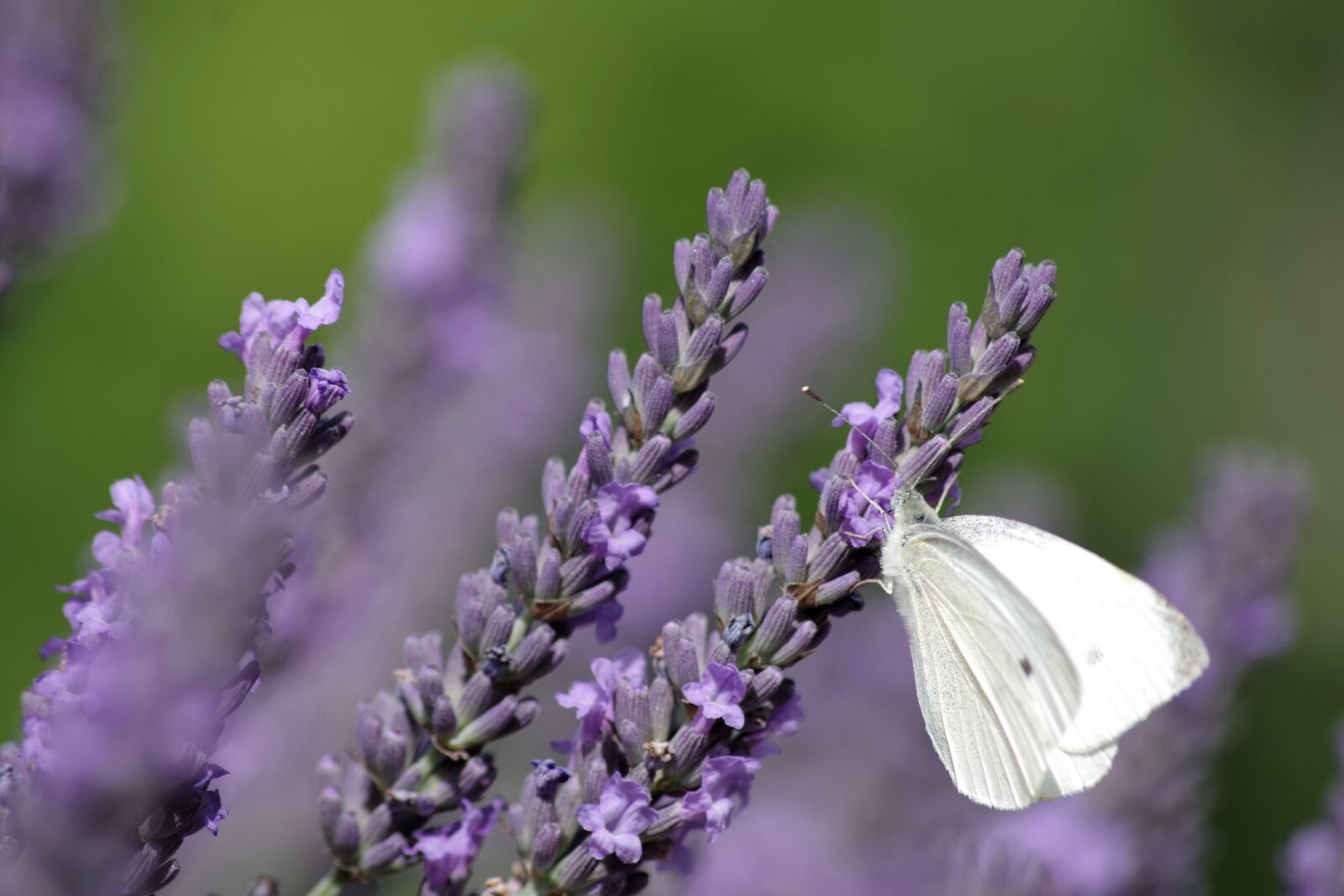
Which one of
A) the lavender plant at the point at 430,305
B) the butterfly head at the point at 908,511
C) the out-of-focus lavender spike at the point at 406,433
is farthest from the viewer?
the lavender plant at the point at 430,305

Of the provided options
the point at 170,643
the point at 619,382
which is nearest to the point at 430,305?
the point at 619,382

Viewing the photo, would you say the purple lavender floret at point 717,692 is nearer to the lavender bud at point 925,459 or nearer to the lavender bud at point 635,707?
the lavender bud at point 635,707

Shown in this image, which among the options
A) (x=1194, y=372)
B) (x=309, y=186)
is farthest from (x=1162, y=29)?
(x=309, y=186)

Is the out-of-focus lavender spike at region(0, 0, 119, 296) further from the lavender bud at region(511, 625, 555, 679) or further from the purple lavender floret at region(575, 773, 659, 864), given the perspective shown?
the purple lavender floret at region(575, 773, 659, 864)

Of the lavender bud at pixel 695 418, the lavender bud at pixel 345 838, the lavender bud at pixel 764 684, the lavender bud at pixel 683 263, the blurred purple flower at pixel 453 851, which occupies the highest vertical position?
the lavender bud at pixel 683 263

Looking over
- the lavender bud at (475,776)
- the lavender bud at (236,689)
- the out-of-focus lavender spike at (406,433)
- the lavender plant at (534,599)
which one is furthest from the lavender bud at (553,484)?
the out-of-focus lavender spike at (406,433)

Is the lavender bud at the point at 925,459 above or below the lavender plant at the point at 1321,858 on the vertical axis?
above
